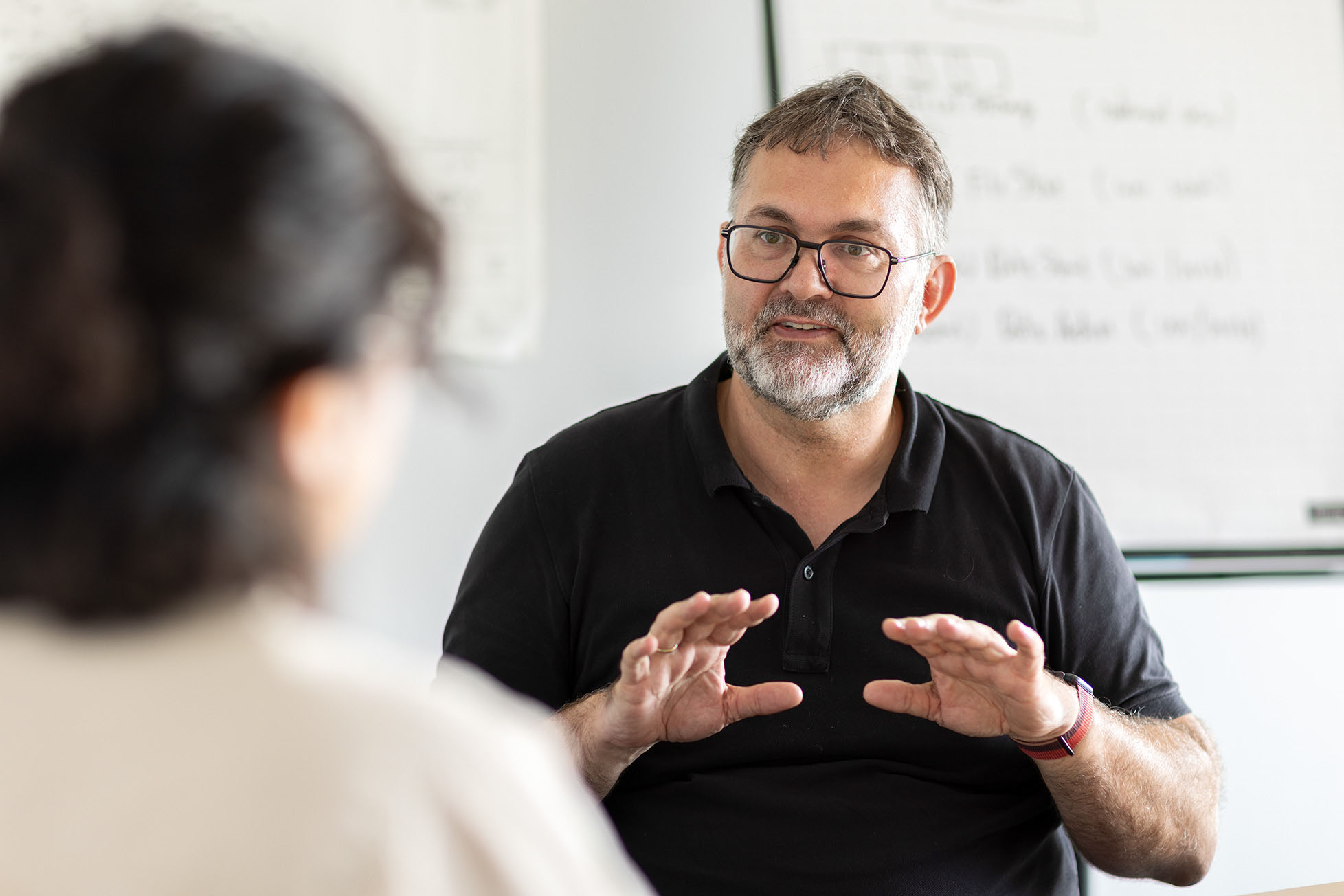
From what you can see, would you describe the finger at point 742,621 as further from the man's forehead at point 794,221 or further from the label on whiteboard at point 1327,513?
the label on whiteboard at point 1327,513

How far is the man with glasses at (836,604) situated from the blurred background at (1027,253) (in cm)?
22

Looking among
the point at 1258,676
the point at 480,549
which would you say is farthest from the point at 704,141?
the point at 1258,676

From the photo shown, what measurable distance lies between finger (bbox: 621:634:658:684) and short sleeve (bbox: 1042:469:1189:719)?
2.03ft

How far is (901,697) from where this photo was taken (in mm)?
1304

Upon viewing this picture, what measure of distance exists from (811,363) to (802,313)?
8cm

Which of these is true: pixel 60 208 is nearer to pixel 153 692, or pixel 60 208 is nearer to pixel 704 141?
pixel 153 692

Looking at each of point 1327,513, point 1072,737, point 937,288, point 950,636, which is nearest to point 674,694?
point 950,636

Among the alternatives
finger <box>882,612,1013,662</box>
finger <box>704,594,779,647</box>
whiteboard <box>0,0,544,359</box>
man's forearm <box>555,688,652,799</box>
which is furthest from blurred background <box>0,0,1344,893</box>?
finger <box>882,612,1013,662</box>

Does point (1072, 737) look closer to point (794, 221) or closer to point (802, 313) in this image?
point (802, 313)

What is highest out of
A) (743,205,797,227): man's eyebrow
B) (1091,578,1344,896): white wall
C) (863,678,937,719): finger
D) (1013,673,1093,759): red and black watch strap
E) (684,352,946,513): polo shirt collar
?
(743,205,797,227): man's eyebrow

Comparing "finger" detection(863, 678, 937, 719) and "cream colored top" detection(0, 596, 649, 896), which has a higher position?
"cream colored top" detection(0, 596, 649, 896)

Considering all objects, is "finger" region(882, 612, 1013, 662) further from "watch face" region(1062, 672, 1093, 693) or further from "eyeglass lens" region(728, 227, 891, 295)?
"eyeglass lens" region(728, 227, 891, 295)

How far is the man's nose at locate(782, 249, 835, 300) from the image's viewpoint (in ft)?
5.14

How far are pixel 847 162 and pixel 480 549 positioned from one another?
2.39ft
